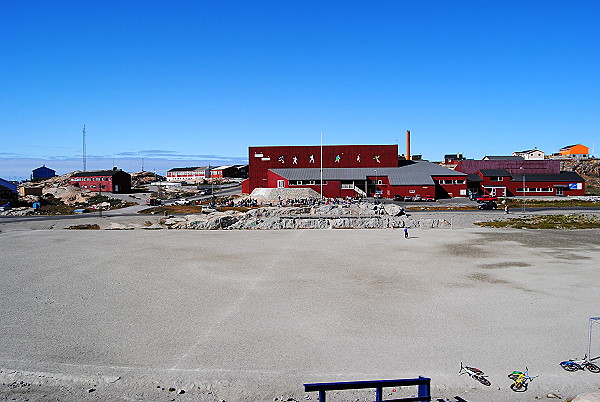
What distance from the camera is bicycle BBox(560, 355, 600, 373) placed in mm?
10945

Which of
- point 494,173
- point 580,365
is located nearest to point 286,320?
point 580,365

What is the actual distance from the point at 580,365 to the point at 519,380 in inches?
82.0

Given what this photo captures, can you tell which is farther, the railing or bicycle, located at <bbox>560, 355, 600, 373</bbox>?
bicycle, located at <bbox>560, 355, 600, 373</bbox>

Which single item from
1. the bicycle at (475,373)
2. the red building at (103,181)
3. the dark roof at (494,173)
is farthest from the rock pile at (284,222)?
the red building at (103,181)

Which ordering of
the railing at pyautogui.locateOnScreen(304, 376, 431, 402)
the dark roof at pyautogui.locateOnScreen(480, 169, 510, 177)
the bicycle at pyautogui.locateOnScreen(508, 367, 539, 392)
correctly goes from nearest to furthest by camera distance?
1. the railing at pyautogui.locateOnScreen(304, 376, 431, 402)
2. the bicycle at pyautogui.locateOnScreen(508, 367, 539, 392)
3. the dark roof at pyautogui.locateOnScreen(480, 169, 510, 177)

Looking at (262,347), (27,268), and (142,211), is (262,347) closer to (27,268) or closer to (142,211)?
(27,268)

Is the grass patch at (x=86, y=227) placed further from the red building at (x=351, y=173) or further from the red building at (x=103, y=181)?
the red building at (x=103, y=181)

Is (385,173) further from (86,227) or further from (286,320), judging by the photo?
(286,320)

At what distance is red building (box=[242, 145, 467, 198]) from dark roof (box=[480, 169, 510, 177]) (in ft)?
22.0

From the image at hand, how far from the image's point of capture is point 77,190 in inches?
2931

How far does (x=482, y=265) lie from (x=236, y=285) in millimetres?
12975

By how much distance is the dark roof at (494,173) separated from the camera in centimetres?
6869

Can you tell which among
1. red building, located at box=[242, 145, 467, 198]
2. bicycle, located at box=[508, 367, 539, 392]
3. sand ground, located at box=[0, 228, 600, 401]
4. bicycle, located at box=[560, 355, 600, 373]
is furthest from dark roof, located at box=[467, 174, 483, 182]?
bicycle, located at box=[508, 367, 539, 392]

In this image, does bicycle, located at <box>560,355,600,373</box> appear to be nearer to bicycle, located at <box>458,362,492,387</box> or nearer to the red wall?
bicycle, located at <box>458,362,492,387</box>
